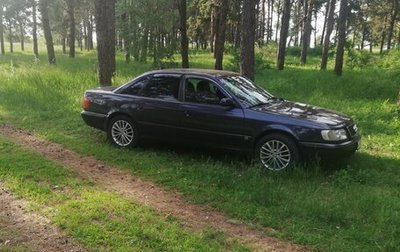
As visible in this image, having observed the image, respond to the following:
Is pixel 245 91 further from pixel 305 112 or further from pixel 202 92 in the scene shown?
pixel 305 112

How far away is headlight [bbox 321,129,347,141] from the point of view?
6.87m

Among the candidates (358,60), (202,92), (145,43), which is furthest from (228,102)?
(358,60)

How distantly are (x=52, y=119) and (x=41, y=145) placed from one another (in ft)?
8.27

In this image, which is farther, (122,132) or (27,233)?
(122,132)

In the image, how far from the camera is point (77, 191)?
6.28 meters

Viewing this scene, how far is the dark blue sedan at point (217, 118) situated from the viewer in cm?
704

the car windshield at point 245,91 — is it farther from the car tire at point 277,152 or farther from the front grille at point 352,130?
the front grille at point 352,130

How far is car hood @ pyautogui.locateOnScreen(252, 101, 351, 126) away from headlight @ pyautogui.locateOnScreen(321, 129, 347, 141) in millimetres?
137

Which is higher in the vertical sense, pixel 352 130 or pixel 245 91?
pixel 245 91

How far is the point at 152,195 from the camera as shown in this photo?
20.5 feet

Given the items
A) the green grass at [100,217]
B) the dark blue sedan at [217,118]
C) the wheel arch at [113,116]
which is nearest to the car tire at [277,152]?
the dark blue sedan at [217,118]

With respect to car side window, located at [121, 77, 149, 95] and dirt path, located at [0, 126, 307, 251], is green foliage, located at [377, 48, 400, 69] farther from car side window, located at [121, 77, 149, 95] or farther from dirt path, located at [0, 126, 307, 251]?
dirt path, located at [0, 126, 307, 251]

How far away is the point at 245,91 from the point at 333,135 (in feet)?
6.16

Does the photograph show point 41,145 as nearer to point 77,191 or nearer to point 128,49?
point 77,191
